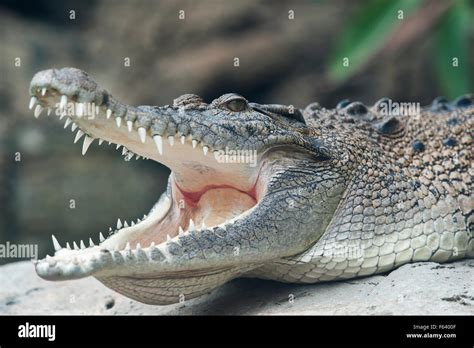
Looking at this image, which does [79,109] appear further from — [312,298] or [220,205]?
[312,298]

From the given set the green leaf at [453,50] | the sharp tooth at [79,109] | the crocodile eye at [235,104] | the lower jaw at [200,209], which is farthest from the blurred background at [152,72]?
the sharp tooth at [79,109]

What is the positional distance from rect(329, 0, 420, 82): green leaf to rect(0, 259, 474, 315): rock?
13.1 feet

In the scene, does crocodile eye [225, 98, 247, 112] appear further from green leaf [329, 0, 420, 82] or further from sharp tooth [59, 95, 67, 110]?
green leaf [329, 0, 420, 82]

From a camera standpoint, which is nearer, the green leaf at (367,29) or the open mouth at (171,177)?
the open mouth at (171,177)

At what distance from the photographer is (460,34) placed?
684 cm

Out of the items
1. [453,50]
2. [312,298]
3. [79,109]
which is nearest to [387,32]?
[453,50]

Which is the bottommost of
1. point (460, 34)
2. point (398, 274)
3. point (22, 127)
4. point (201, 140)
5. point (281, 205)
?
point (398, 274)

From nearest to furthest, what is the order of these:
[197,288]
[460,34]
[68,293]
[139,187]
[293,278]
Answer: [197,288]
[293,278]
[68,293]
[460,34]
[139,187]

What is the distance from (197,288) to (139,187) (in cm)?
557

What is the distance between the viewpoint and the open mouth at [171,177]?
2645mm

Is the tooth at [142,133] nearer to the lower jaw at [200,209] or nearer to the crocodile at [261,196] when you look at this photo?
the crocodile at [261,196]
